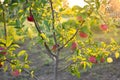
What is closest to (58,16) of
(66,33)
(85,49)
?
(66,33)

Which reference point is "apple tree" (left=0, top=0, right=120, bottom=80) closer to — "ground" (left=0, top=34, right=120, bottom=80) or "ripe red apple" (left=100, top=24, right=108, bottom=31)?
"ripe red apple" (left=100, top=24, right=108, bottom=31)

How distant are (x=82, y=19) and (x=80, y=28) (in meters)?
0.09

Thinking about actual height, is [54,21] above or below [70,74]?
above

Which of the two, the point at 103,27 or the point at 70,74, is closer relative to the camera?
the point at 103,27

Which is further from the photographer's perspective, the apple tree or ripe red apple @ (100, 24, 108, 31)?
ripe red apple @ (100, 24, 108, 31)

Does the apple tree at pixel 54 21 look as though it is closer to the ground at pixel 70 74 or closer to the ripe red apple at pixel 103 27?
the ripe red apple at pixel 103 27

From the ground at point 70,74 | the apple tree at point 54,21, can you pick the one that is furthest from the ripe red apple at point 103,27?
the ground at point 70,74

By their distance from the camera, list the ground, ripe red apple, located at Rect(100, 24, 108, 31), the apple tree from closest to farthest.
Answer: the apple tree < ripe red apple, located at Rect(100, 24, 108, 31) < the ground

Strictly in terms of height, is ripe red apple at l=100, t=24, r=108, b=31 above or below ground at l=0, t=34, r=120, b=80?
above

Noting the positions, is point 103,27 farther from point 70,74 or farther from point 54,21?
point 70,74

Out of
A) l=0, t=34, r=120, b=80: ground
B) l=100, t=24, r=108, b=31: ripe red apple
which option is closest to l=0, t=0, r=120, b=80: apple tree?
l=100, t=24, r=108, b=31: ripe red apple

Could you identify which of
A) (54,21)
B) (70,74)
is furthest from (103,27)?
(70,74)

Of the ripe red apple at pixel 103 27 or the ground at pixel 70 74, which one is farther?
the ground at pixel 70 74

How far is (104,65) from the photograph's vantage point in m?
7.49
